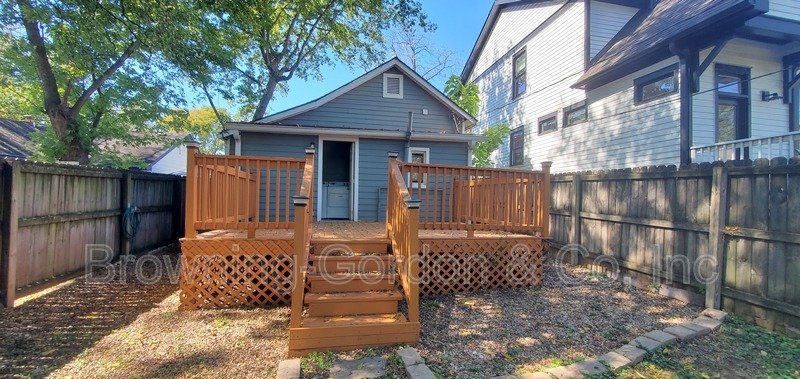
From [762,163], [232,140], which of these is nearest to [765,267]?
[762,163]

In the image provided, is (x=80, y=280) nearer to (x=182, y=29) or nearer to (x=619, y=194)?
(x=182, y=29)

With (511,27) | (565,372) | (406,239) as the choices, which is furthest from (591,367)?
(511,27)

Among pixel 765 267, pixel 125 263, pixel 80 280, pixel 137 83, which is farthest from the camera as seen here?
pixel 137 83

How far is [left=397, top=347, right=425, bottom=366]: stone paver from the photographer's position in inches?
111

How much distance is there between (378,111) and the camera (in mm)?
9562

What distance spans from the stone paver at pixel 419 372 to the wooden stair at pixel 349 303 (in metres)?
0.46

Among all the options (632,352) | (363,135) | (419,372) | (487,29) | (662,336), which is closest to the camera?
(419,372)

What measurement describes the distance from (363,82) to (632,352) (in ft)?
27.0

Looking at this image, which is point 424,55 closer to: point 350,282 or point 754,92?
point 754,92

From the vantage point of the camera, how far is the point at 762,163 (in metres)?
3.46

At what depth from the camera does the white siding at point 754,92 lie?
22.6 feet

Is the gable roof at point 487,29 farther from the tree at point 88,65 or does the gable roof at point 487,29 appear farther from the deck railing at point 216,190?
the deck railing at point 216,190

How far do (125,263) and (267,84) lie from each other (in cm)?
1180

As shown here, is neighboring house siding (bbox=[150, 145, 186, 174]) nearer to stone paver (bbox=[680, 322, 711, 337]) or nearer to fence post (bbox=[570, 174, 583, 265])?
fence post (bbox=[570, 174, 583, 265])
